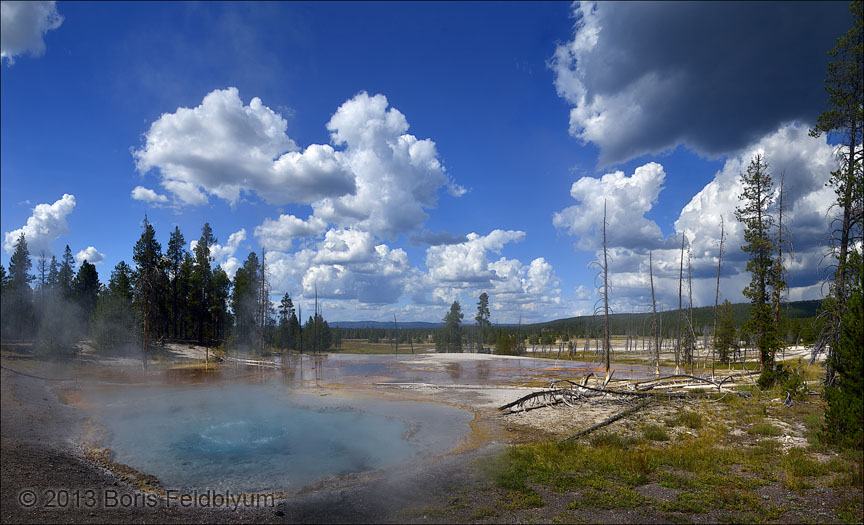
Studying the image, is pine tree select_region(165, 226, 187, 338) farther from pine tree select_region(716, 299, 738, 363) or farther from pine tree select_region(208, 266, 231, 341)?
pine tree select_region(716, 299, 738, 363)

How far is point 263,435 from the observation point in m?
18.1

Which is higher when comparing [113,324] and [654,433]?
[113,324]

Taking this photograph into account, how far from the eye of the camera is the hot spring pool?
43.4 feet

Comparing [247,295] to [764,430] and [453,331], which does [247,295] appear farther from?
[764,430]

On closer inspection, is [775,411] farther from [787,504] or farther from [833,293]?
[787,504]

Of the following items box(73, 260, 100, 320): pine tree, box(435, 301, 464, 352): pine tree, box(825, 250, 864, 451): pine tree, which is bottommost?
box(435, 301, 464, 352): pine tree

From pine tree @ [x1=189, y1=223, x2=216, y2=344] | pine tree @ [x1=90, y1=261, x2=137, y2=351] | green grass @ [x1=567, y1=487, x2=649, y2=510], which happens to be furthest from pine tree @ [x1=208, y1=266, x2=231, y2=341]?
green grass @ [x1=567, y1=487, x2=649, y2=510]

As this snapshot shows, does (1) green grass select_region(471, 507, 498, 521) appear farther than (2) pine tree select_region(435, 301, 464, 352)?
No

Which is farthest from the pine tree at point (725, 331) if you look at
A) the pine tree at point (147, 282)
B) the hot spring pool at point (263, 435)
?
the pine tree at point (147, 282)

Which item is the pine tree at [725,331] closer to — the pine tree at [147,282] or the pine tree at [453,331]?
the pine tree at [453,331]

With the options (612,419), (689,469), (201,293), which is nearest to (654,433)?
(612,419)

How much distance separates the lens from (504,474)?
11.3 m

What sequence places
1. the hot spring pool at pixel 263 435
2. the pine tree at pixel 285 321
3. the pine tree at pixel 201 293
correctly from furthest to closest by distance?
the pine tree at pixel 285 321 < the pine tree at pixel 201 293 < the hot spring pool at pixel 263 435

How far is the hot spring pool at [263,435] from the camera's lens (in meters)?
13.2
